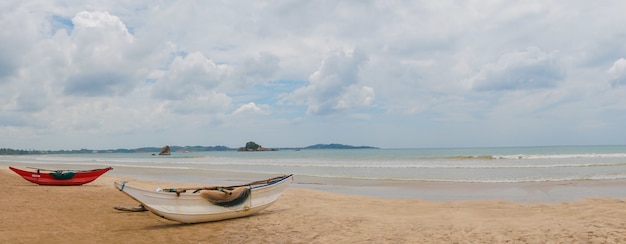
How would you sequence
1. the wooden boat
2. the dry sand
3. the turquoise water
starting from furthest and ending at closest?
the turquoise water
the wooden boat
the dry sand

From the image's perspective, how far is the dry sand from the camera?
27.4 feet

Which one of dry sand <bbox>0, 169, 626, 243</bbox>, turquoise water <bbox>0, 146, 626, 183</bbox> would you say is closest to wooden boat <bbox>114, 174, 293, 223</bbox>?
dry sand <bbox>0, 169, 626, 243</bbox>

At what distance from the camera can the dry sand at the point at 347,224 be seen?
8.35m

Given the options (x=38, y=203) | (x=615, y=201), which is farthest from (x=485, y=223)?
(x=38, y=203)

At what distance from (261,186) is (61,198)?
863 cm

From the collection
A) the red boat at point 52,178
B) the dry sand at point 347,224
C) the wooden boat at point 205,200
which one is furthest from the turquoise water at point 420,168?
the wooden boat at point 205,200

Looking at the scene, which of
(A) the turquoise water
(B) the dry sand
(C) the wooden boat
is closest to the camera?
(B) the dry sand

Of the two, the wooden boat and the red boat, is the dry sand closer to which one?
the wooden boat

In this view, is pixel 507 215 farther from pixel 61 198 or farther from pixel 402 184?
pixel 61 198

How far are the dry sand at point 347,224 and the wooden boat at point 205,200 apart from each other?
0.27 metres

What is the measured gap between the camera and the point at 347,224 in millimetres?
9969

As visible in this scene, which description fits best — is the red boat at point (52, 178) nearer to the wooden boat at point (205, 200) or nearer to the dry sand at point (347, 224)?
the dry sand at point (347, 224)

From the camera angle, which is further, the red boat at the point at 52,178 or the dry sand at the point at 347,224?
the red boat at the point at 52,178

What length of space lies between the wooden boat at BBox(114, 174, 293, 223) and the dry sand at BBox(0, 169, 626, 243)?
27 centimetres
